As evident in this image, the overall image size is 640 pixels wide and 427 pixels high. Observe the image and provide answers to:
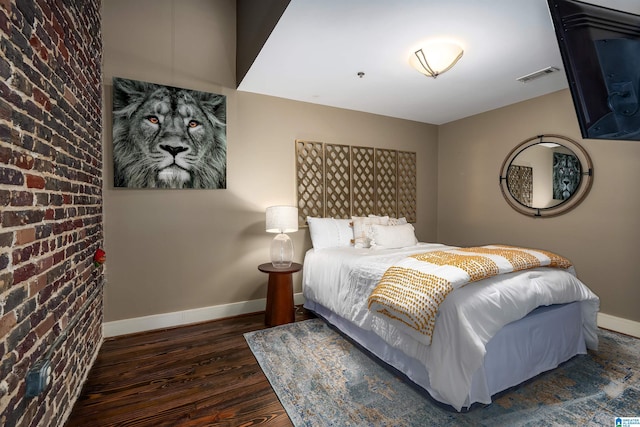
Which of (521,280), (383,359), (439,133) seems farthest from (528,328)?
(439,133)

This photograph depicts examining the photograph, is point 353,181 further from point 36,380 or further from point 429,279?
point 36,380

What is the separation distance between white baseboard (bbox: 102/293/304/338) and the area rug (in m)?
0.82

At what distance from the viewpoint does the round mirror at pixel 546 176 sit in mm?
2930

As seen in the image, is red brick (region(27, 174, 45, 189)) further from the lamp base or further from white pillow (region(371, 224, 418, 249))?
white pillow (region(371, 224, 418, 249))

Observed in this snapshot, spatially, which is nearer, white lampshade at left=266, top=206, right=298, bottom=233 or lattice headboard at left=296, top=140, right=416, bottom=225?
white lampshade at left=266, top=206, right=298, bottom=233

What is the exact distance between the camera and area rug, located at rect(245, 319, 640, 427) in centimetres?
157

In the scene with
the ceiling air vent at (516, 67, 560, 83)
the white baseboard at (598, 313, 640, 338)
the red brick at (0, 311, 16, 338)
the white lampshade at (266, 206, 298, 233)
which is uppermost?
the ceiling air vent at (516, 67, 560, 83)

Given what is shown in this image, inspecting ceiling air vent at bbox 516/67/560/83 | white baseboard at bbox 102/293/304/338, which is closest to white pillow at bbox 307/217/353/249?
white baseboard at bbox 102/293/304/338

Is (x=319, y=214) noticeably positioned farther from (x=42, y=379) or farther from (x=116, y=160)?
(x=42, y=379)

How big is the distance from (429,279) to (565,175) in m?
2.39

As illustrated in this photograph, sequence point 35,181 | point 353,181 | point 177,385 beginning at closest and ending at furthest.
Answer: point 35,181, point 177,385, point 353,181

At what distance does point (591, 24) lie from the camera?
5.02 ft

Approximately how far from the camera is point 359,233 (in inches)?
128

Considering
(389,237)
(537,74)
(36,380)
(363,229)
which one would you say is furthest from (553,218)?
(36,380)
